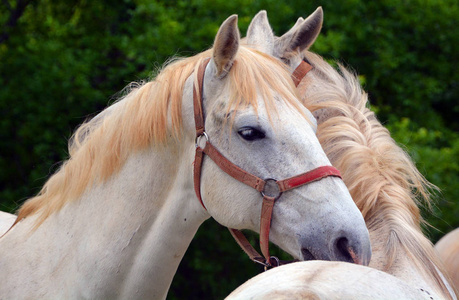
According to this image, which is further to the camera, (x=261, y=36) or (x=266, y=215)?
(x=261, y=36)

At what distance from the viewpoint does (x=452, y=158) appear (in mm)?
5785

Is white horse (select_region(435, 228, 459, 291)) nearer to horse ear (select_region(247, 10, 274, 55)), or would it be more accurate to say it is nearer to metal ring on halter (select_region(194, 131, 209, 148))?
horse ear (select_region(247, 10, 274, 55))

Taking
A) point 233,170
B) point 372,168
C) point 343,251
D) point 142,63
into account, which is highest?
point 233,170

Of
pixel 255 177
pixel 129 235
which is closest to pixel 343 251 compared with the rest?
pixel 255 177

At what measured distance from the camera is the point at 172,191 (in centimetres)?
201

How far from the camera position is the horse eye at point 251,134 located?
182 centimetres

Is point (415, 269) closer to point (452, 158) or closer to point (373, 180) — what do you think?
point (373, 180)

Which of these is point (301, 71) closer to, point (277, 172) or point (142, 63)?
point (277, 172)

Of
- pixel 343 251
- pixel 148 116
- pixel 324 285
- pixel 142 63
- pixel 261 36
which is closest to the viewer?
pixel 324 285

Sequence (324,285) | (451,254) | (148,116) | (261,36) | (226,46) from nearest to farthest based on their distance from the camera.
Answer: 1. (324,285)
2. (226,46)
3. (148,116)
4. (261,36)
5. (451,254)

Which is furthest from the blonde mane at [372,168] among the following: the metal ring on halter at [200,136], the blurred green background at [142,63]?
the blurred green background at [142,63]

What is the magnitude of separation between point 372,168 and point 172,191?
2.58 feet

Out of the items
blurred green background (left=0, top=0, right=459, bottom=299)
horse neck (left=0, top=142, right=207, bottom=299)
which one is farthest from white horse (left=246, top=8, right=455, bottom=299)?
blurred green background (left=0, top=0, right=459, bottom=299)

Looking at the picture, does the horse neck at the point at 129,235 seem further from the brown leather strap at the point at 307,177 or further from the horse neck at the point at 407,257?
the horse neck at the point at 407,257
